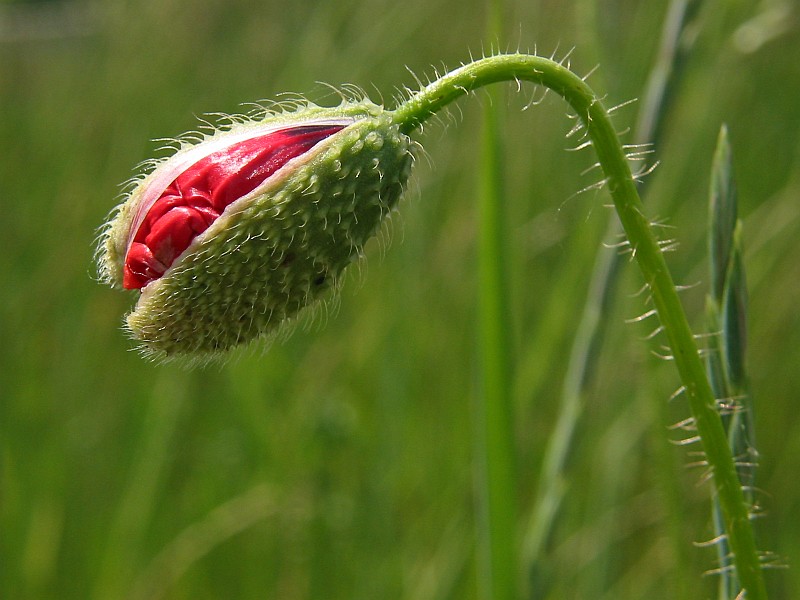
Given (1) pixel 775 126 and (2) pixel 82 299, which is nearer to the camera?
(2) pixel 82 299

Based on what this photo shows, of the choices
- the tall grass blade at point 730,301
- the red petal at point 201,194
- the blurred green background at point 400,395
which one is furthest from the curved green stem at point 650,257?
the blurred green background at point 400,395

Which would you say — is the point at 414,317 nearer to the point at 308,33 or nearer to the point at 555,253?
the point at 555,253

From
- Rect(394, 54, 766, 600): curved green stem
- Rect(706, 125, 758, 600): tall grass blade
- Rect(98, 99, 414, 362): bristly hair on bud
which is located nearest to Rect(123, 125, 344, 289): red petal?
Rect(98, 99, 414, 362): bristly hair on bud

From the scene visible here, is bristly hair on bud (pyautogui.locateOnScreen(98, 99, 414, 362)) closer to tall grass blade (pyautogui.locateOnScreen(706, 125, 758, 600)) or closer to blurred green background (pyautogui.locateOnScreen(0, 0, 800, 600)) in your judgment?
tall grass blade (pyautogui.locateOnScreen(706, 125, 758, 600))

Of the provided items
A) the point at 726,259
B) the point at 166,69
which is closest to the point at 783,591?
the point at 726,259

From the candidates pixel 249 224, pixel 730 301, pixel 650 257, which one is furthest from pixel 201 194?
pixel 730 301

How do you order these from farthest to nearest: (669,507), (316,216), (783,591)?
(783,591) → (669,507) → (316,216)
